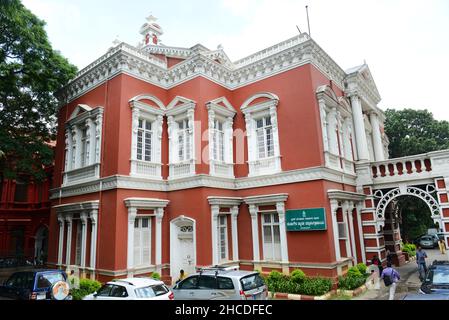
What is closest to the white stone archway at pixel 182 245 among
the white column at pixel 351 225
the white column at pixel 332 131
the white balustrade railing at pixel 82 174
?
the white balustrade railing at pixel 82 174

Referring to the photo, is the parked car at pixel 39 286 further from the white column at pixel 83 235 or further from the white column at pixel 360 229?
the white column at pixel 360 229

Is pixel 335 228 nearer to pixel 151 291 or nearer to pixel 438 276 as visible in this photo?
pixel 438 276

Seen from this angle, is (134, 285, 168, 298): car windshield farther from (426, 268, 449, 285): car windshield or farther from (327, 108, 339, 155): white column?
(327, 108, 339, 155): white column

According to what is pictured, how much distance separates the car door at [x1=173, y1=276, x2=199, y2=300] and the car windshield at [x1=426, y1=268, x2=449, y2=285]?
6.60m

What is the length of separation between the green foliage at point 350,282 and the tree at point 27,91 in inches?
653

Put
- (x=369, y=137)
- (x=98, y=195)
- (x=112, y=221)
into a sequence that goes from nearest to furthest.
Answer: (x=112, y=221)
(x=98, y=195)
(x=369, y=137)

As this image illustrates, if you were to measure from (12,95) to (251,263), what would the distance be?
15.4 metres

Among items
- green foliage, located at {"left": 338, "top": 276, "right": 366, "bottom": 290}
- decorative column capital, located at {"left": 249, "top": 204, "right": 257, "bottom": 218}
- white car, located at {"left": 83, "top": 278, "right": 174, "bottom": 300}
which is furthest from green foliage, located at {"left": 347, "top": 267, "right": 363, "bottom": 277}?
white car, located at {"left": 83, "top": 278, "right": 174, "bottom": 300}

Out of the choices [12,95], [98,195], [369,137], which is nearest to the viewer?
[98,195]

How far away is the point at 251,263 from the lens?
14000mm

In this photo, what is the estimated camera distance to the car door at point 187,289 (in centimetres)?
884
